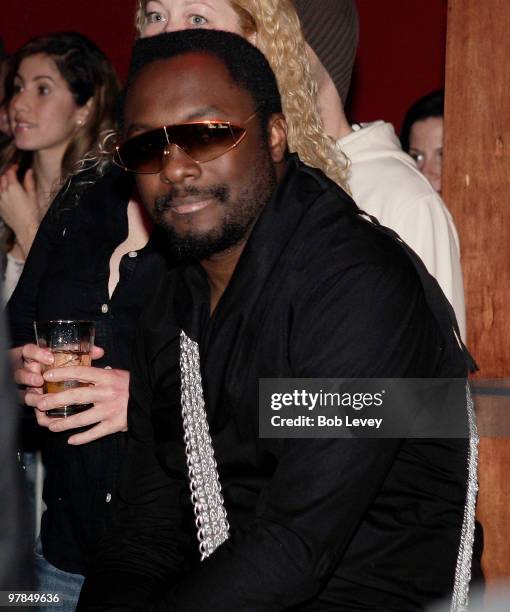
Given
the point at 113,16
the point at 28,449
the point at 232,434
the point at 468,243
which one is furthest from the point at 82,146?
the point at 113,16

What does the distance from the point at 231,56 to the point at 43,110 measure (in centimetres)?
233

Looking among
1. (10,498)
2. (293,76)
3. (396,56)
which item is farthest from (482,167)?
(396,56)

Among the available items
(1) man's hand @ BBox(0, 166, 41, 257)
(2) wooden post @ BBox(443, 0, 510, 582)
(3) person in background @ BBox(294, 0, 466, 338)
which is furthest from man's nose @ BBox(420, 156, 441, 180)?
(1) man's hand @ BBox(0, 166, 41, 257)

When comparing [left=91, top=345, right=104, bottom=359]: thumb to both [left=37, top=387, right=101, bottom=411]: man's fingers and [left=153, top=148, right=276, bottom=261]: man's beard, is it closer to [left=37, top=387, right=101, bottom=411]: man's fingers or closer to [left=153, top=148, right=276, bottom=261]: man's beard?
[left=37, top=387, right=101, bottom=411]: man's fingers

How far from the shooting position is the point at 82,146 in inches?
165

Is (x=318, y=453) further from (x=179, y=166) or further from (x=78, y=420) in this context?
(x=78, y=420)

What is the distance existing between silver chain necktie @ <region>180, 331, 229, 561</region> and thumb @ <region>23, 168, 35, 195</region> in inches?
93.9

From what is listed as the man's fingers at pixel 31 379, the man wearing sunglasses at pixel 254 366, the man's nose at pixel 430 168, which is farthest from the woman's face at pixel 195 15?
Answer: the man's nose at pixel 430 168

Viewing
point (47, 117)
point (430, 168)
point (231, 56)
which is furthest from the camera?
point (430, 168)

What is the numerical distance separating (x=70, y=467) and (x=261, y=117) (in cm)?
104

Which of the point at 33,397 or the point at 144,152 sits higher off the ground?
the point at 144,152

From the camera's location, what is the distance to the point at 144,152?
2127mm

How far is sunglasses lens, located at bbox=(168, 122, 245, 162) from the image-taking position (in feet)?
6.71

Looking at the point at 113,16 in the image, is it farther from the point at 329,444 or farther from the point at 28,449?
the point at 329,444
